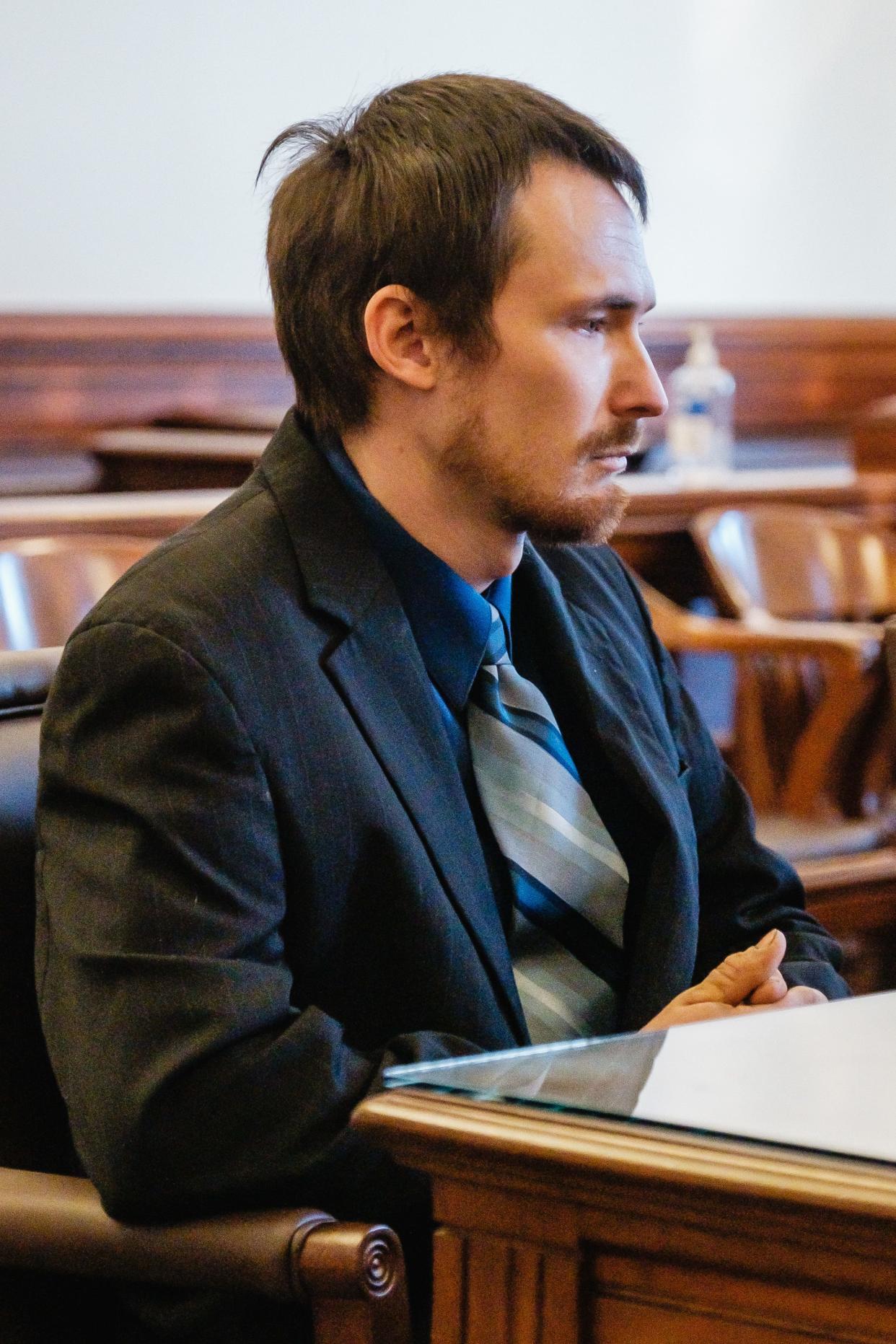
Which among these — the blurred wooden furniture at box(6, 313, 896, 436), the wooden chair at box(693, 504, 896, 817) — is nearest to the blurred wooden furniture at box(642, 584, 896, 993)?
the wooden chair at box(693, 504, 896, 817)

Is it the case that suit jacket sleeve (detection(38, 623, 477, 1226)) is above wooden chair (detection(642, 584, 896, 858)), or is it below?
above

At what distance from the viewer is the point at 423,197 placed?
1338mm

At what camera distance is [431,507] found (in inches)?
53.8

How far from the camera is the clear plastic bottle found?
15.1ft

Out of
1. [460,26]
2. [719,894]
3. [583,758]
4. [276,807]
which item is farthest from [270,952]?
[460,26]

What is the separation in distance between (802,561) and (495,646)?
2.33 m

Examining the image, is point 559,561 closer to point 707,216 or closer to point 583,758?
point 583,758

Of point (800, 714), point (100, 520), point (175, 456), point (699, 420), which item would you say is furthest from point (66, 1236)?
point (699, 420)

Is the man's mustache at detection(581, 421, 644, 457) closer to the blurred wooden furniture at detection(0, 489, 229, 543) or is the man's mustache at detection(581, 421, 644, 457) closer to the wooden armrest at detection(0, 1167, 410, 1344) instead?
the wooden armrest at detection(0, 1167, 410, 1344)

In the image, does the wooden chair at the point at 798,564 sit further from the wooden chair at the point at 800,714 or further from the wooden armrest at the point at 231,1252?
the wooden armrest at the point at 231,1252

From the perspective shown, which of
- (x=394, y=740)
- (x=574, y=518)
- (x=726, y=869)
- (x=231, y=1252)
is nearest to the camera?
(x=231, y=1252)

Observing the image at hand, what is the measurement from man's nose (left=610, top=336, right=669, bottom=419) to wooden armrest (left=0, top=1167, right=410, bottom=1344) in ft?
2.12

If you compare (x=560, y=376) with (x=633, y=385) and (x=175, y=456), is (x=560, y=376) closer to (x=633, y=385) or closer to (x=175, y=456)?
(x=633, y=385)

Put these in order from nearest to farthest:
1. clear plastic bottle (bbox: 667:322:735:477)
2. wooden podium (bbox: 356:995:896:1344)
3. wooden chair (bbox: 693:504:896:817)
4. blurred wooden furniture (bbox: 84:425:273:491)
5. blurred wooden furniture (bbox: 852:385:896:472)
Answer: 1. wooden podium (bbox: 356:995:896:1344)
2. wooden chair (bbox: 693:504:896:817)
3. blurred wooden furniture (bbox: 84:425:273:491)
4. blurred wooden furniture (bbox: 852:385:896:472)
5. clear plastic bottle (bbox: 667:322:735:477)
